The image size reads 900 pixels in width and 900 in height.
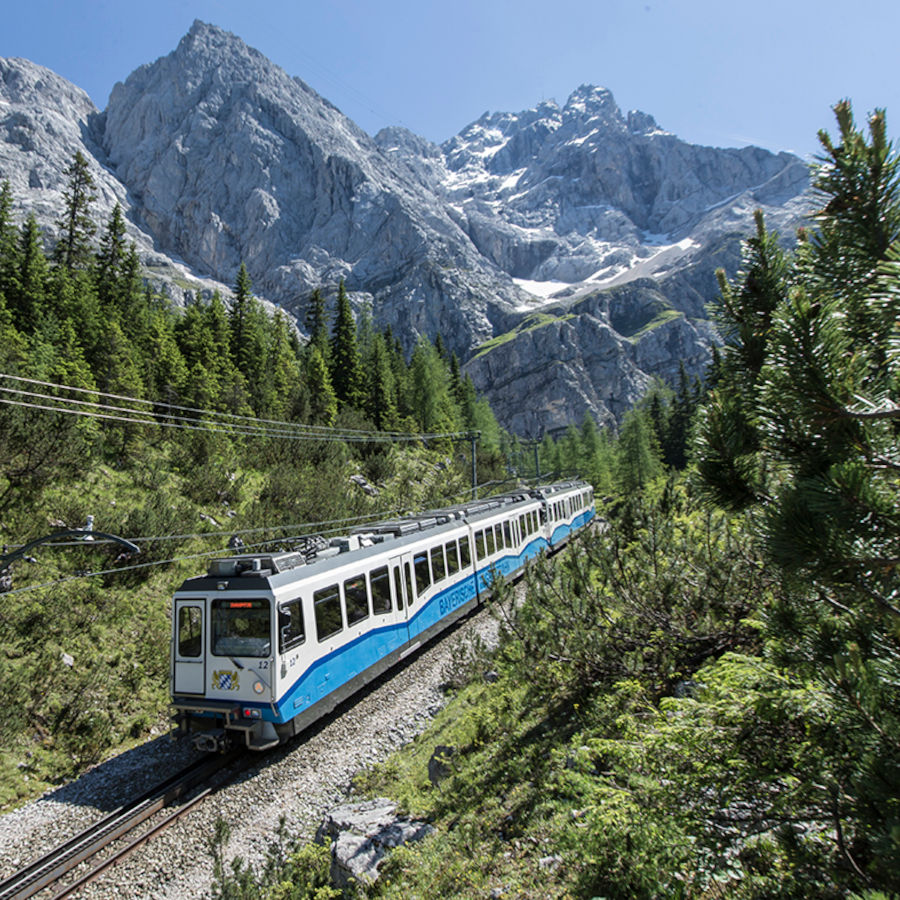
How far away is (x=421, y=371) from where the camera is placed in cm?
4869

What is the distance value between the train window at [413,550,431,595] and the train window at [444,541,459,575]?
3.77 ft

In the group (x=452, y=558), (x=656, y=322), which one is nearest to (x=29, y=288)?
(x=452, y=558)

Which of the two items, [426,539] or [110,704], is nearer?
[110,704]

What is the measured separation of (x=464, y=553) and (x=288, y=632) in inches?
277

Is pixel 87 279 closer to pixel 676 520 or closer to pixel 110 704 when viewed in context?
pixel 110 704

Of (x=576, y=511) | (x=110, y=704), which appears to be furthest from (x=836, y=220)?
(x=576, y=511)

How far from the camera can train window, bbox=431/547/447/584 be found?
523 inches

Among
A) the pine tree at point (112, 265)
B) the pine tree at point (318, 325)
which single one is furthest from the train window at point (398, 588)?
the pine tree at point (318, 325)

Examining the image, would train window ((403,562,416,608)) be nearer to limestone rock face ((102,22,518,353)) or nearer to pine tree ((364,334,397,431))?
pine tree ((364,334,397,431))

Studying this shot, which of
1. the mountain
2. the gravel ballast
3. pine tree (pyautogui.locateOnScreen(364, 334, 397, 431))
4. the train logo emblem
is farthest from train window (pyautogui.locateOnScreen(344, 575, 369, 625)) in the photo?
the mountain

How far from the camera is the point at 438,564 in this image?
1355 cm

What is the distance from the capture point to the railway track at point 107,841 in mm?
5883

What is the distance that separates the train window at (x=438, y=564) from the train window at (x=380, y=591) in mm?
2101

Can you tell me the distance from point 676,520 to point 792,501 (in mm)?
5931
